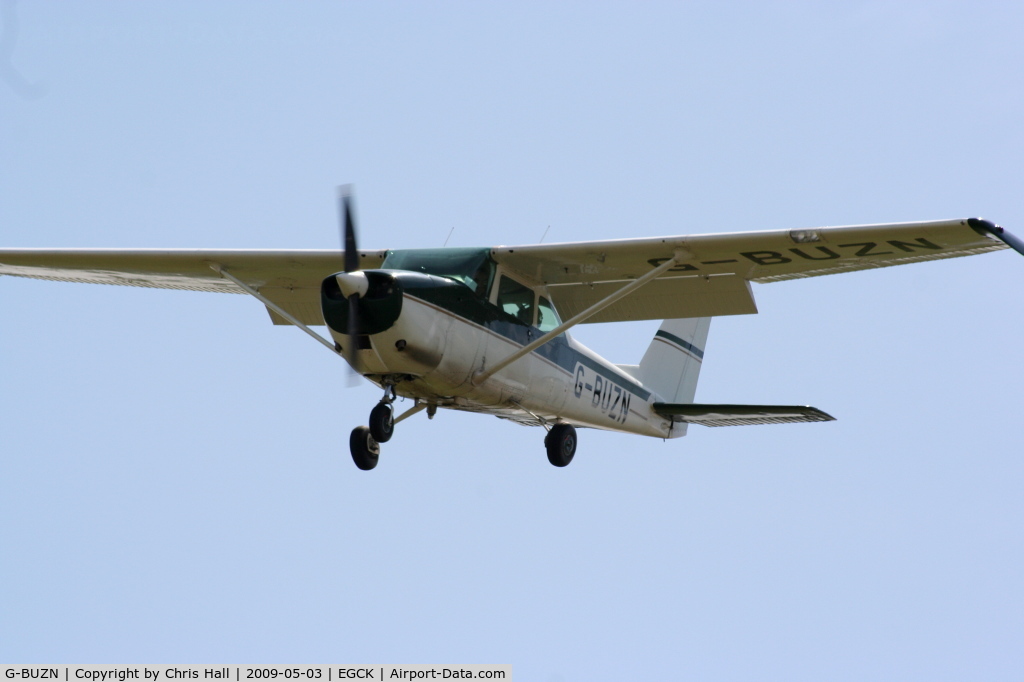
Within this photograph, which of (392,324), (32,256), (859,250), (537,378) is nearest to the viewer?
(392,324)

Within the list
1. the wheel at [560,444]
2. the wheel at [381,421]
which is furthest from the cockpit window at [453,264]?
the wheel at [560,444]

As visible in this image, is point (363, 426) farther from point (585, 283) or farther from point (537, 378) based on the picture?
point (585, 283)

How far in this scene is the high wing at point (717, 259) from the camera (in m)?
11.9

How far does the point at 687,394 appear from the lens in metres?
18.2

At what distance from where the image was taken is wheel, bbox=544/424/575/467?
14.3 m

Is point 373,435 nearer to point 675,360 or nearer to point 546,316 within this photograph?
point 546,316

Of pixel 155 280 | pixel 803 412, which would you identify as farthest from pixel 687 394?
pixel 155 280

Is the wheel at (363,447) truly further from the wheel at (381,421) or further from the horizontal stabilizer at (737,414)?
the horizontal stabilizer at (737,414)

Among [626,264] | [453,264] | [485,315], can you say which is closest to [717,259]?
[626,264]

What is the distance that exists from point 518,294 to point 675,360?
490cm

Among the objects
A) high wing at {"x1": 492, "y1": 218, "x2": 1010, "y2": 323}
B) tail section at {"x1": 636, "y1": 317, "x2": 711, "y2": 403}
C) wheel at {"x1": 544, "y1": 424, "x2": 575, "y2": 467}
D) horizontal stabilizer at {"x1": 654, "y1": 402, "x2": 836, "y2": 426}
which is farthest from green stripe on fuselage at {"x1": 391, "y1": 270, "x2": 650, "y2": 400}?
tail section at {"x1": 636, "y1": 317, "x2": 711, "y2": 403}

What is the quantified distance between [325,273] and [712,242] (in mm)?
4595

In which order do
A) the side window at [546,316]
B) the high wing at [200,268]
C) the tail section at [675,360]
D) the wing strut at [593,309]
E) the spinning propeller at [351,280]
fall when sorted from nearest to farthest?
the spinning propeller at [351,280], the wing strut at [593,309], the side window at [546,316], the high wing at [200,268], the tail section at [675,360]

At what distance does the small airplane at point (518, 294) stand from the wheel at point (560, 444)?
1cm
